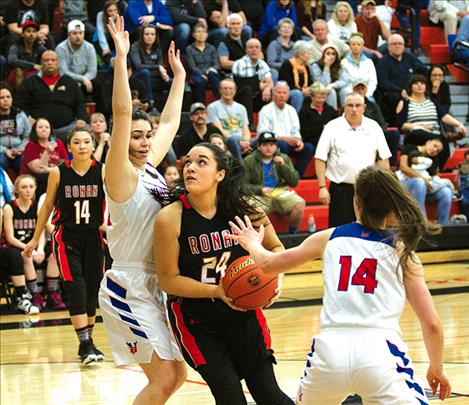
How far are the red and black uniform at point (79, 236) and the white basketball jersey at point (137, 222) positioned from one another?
10.1 ft

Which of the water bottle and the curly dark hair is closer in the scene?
the curly dark hair

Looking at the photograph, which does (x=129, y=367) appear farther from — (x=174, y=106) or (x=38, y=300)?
(x=38, y=300)

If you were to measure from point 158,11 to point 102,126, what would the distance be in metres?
3.12

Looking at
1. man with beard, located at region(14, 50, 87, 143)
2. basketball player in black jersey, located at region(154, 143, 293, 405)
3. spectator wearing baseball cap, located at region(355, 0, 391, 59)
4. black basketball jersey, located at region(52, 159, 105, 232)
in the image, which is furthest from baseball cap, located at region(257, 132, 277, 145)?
basketball player in black jersey, located at region(154, 143, 293, 405)

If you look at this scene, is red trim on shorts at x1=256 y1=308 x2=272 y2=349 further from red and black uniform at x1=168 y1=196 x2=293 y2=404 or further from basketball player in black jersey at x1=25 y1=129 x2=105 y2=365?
basketball player in black jersey at x1=25 y1=129 x2=105 y2=365

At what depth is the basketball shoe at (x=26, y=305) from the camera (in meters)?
10.2

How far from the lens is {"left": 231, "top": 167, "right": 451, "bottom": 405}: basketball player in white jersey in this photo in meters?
3.54

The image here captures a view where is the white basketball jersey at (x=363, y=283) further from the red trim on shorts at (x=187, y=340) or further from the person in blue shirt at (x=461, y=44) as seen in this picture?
the person in blue shirt at (x=461, y=44)

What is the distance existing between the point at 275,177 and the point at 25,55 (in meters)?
3.78

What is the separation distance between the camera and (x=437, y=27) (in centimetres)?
1741

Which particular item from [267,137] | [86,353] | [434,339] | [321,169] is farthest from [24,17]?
[434,339]

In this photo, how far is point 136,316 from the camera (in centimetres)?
457

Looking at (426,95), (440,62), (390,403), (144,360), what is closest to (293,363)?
(144,360)

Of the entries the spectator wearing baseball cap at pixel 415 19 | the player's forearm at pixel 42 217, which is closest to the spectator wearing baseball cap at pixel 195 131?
the player's forearm at pixel 42 217
